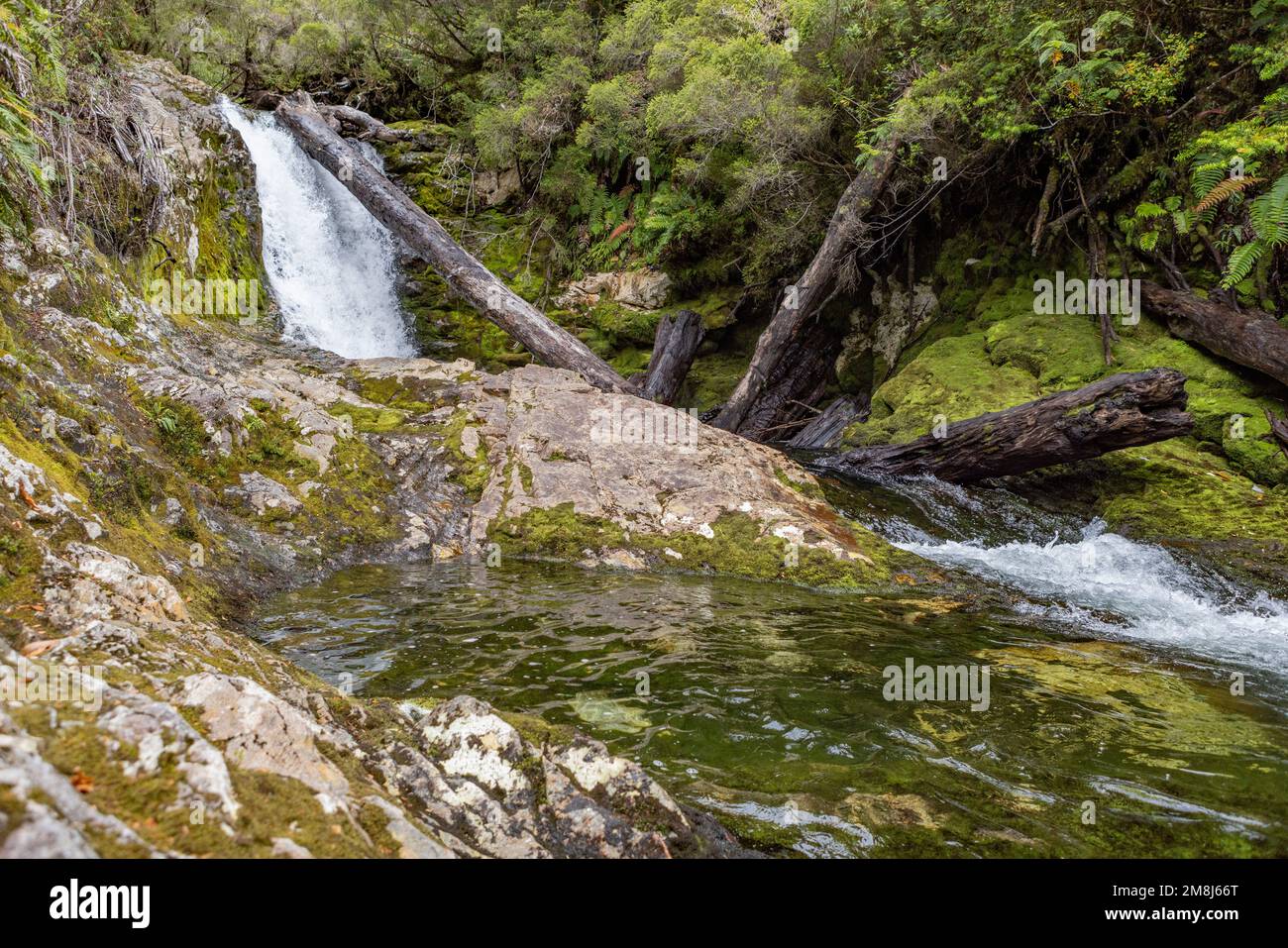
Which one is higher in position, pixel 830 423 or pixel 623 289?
pixel 623 289

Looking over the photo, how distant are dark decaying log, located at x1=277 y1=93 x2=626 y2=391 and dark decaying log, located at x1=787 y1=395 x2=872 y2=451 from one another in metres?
3.72

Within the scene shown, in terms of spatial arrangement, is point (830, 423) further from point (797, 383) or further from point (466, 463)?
point (466, 463)

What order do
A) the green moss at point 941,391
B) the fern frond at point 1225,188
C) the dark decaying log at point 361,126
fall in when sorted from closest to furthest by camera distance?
the fern frond at point 1225,188, the green moss at point 941,391, the dark decaying log at point 361,126

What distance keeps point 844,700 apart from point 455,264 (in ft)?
34.4

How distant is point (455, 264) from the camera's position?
1209 centimetres

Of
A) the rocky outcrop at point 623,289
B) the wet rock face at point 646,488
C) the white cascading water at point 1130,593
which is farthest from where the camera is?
the rocky outcrop at point 623,289

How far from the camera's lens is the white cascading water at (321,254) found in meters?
12.7

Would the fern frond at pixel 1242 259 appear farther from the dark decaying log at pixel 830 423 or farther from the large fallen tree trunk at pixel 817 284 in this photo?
the dark decaying log at pixel 830 423

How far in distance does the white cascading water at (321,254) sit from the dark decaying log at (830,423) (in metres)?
8.01

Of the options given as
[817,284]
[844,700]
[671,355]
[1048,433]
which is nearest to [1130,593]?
[1048,433]

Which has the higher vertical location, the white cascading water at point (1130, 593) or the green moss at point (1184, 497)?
the green moss at point (1184, 497)

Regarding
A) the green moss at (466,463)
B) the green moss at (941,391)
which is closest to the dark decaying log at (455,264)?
the green moss at (466,463)

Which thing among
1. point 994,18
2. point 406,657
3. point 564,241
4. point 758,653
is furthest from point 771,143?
point 406,657

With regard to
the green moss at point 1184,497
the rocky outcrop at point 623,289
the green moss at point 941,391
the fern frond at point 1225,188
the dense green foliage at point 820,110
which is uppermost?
the dense green foliage at point 820,110
